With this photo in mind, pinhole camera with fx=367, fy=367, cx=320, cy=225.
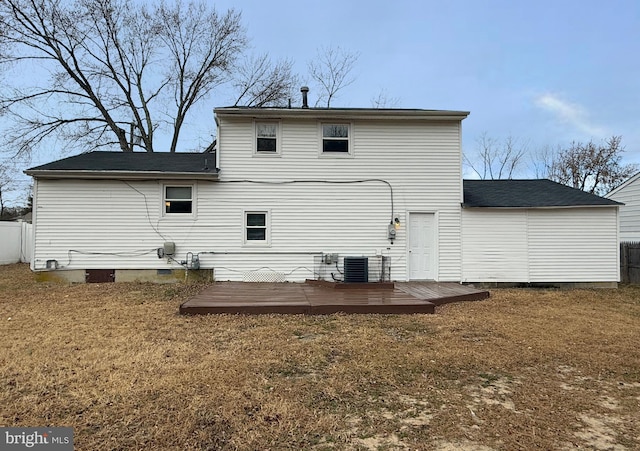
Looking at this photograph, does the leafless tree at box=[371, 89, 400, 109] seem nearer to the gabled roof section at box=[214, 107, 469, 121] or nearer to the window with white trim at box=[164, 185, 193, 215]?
the gabled roof section at box=[214, 107, 469, 121]

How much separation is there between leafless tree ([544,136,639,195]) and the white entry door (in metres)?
21.3

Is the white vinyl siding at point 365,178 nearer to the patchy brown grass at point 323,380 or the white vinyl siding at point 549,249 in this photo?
the white vinyl siding at point 549,249

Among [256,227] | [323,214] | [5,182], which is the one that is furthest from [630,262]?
[5,182]

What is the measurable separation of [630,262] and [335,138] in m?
10.3

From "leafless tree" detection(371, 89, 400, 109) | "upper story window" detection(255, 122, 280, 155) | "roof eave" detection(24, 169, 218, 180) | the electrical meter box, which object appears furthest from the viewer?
"leafless tree" detection(371, 89, 400, 109)

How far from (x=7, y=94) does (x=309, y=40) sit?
568 inches

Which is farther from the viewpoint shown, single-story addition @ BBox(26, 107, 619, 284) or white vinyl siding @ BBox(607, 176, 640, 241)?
white vinyl siding @ BBox(607, 176, 640, 241)

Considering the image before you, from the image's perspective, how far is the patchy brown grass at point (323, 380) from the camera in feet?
8.36

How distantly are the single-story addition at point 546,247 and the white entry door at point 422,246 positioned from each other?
0.93 m

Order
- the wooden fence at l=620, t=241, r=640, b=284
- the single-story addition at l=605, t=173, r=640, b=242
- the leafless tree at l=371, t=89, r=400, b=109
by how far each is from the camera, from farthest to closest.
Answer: the leafless tree at l=371, t=89, r=400, b=109 → the single-story addition at l=605, t=173, r=640, b=242 → the wooden fence at l=620, t=241, r=640, b=284

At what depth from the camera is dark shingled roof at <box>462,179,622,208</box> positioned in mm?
10208

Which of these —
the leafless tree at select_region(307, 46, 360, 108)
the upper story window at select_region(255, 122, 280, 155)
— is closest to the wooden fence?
the upper story window at select_region(255, 122, 280, 155)

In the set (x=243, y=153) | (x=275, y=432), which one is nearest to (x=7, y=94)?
(x=243, y=153)

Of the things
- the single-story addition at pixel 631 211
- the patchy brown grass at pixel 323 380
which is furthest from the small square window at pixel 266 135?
the single-story addition at pixel 631 211
